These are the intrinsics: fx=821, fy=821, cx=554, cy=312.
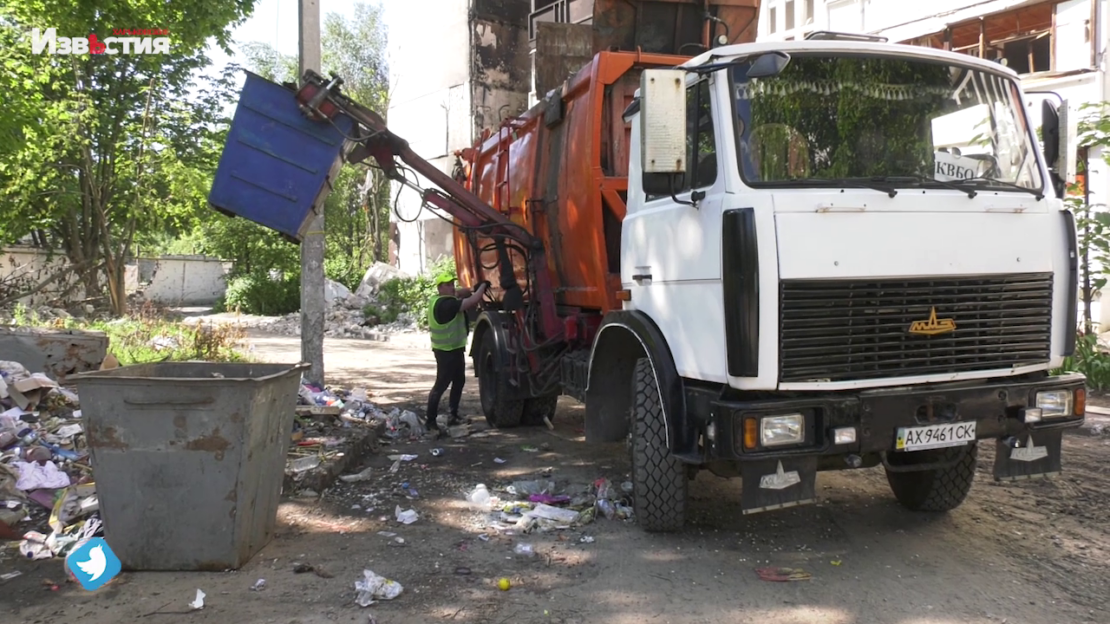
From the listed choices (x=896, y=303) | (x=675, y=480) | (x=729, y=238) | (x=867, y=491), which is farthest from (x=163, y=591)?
(x=867, y=491)

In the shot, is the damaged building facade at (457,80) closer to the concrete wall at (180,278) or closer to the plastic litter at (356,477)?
the concrete wall at (180,278)

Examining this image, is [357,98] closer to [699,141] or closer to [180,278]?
[180,278]

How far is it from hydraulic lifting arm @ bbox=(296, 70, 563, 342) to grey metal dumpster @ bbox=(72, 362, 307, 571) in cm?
264

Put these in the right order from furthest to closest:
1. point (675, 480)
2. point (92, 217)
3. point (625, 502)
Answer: point (92, 217), point (625, 502), point (675, 480)

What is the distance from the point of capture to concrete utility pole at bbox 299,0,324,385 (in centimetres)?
728

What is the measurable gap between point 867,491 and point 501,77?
2051cm

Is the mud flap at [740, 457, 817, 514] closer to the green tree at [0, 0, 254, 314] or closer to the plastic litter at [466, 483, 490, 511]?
the plastic litter at [466, 483, 490, 511]

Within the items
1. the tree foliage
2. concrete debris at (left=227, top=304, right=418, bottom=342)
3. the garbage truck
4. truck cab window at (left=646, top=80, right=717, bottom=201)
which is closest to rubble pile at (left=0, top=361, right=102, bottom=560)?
the garbage truck

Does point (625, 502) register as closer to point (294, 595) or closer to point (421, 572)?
point (421, 572)

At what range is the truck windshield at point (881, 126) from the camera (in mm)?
3695

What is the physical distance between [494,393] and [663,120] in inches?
160

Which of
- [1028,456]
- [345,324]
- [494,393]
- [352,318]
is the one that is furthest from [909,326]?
[352,318]

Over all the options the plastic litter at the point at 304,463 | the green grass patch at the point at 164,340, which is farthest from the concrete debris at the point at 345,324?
the plastic litter at the point at 304,463

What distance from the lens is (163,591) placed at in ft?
11.6
